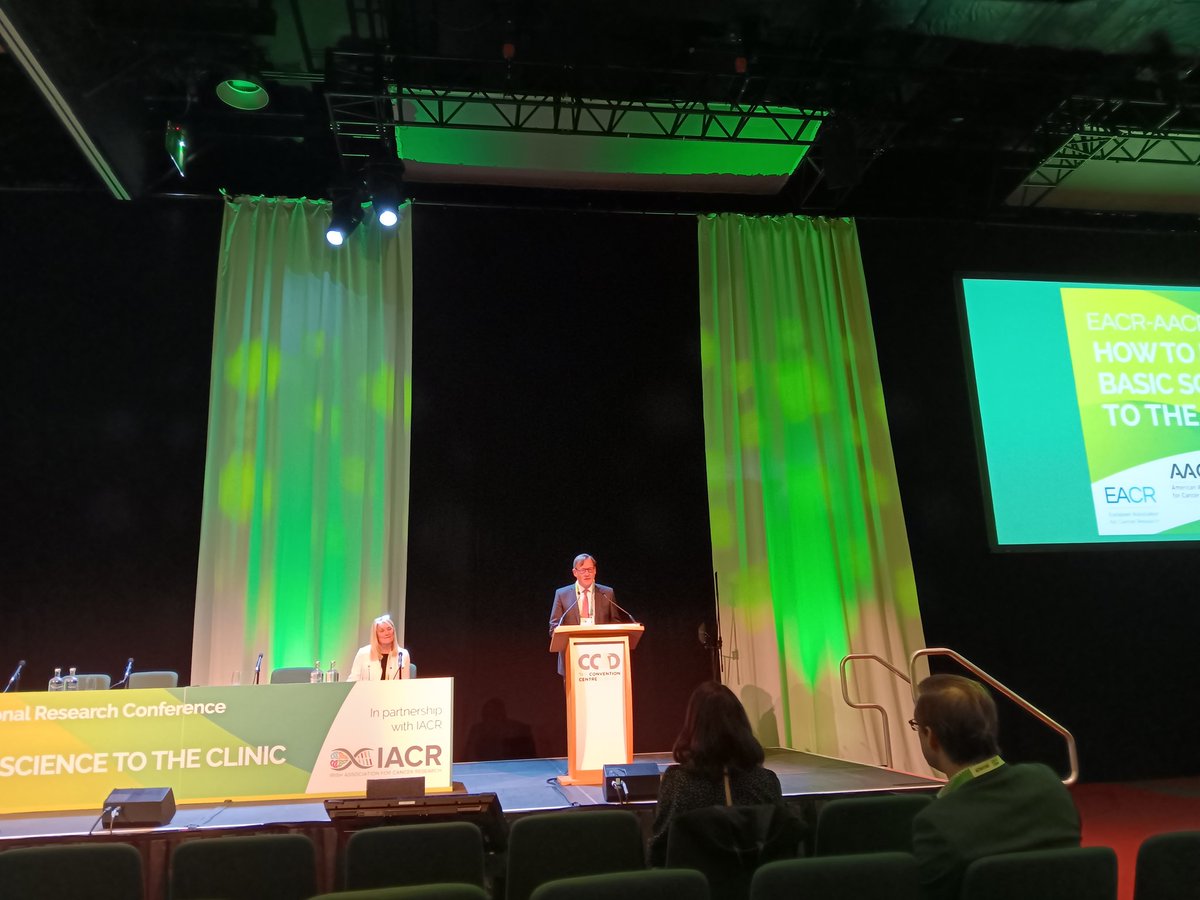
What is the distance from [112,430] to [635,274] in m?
4.43

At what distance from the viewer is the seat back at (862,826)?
272cm

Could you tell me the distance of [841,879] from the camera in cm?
194

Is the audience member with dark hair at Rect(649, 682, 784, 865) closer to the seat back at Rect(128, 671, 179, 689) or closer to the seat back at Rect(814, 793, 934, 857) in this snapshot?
the seat back at Rect(814, 793, 934, 857)

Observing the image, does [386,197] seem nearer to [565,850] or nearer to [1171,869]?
[565,850]

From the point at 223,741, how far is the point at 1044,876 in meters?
3.58

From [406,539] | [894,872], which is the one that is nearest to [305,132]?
[406,539]

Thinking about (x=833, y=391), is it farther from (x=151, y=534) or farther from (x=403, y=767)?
(x=151, y=534)

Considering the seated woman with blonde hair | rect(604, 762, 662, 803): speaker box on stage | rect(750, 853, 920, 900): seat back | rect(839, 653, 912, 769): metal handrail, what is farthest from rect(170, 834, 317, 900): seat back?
rect(839, 653, 912, 769): metal handrail

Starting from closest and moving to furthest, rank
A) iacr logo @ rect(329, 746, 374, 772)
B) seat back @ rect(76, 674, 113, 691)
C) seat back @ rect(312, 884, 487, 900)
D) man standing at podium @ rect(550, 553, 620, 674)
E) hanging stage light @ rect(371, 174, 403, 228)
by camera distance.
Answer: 1. seat back @ rect(312, 884, 487, 900)
2. iacr logo @ rect(329, 746, 374, 772)
3. seat back @ rect(76, 674, 113, 691)
4. man standing at podium @ rect(550, 553, 620, 674)
5. hanging stage light @ rect(371, 174, 403, 228)

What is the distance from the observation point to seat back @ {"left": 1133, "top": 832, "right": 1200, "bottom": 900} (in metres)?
2.11

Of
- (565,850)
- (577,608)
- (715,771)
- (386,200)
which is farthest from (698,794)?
(386,200)

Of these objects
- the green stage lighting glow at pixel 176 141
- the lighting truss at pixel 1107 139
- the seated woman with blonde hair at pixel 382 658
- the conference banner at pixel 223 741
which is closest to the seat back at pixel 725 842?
the conference banner at pixel 223 741

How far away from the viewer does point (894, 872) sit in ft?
6.46

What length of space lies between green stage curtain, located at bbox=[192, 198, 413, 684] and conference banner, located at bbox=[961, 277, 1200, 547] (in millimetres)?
4913
